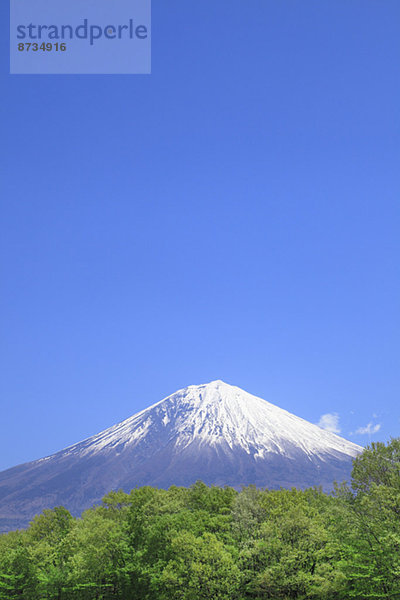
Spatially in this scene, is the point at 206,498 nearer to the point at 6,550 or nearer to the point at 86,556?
the point at 86,556

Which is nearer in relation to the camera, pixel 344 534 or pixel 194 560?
pixel 344 534

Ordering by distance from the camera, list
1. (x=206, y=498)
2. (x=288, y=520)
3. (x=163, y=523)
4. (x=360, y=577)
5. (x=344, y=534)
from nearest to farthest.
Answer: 1. (x=360, y=577)
2. (x=344, y=534)
3. (x=288, y=520)
4. (x=163, y=523)
5. (x=206, y=498)

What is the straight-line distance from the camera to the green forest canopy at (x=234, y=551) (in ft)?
163

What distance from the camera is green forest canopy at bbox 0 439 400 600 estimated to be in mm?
49625

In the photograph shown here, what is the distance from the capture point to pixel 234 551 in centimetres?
5731

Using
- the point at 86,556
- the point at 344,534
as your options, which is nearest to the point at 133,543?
the point at 86,556

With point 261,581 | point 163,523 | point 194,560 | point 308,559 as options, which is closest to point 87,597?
point 163,523

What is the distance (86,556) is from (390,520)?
37059 millimetres

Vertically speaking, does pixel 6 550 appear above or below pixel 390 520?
below

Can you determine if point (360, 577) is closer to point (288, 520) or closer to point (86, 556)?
point (288, 520)

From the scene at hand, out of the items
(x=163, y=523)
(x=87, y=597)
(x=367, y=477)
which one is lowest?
(x=87, y=597)

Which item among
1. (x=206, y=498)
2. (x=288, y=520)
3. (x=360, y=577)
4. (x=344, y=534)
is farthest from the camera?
(x=206, y=498)

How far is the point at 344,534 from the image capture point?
171 feet

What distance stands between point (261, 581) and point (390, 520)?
47.1ft
